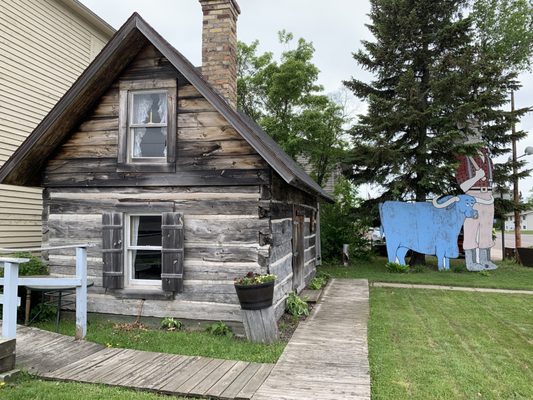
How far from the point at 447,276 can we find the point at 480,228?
2.49 m

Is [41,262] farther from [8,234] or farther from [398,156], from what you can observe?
[398,156]

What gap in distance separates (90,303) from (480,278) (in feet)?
38.9

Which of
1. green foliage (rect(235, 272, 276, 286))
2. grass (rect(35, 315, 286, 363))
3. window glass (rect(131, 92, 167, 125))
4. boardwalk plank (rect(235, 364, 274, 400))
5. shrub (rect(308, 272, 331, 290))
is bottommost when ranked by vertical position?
grass (rect(35, 315, 286, 363))

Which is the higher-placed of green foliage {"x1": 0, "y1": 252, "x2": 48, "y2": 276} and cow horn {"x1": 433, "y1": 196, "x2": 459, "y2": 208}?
cow horn {"x1": 433, "y1": 196, "x2": 459, "y2": 208}

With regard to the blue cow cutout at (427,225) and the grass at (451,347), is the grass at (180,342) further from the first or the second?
the blue cow cutout at (427,225)

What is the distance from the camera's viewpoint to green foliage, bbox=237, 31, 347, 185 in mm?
19234

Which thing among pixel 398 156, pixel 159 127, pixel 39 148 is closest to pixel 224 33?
pixel 159 127

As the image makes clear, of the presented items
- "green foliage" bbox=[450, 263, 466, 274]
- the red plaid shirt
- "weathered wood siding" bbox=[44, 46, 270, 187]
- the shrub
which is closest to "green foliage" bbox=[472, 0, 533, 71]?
the red plaid shirt

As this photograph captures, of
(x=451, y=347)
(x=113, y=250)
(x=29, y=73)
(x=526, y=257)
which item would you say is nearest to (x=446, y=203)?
(x=526, y=257)

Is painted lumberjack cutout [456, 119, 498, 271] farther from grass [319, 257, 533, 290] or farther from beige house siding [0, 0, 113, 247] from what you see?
beige house siding [0, 0, 113, 247]

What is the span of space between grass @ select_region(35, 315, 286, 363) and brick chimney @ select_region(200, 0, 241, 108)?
4.82 m

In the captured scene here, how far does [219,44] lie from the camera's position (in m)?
8.45

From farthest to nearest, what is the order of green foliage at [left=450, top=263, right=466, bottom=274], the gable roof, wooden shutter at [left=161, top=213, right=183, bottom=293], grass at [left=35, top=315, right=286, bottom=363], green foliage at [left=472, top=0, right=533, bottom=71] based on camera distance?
green foliage at [left=472, top=0, right=533, bottom=71] → green foliage at [left=450, top=263, right=466, bottom=274] → wooden shutter at [left=161, top=213, right=183, bottom=293] → the gable roof → grass at [left=35, top=315, right=286, bottom=363]

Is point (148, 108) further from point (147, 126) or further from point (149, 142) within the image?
point (149, 142)
